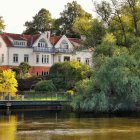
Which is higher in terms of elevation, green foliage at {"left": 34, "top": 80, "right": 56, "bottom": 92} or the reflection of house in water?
green foliage at {"left": 34, "top": 80, "right": 56, "bottom": 92}

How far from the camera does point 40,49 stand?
89.2m

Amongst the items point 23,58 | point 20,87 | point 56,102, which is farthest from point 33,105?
point 23,58

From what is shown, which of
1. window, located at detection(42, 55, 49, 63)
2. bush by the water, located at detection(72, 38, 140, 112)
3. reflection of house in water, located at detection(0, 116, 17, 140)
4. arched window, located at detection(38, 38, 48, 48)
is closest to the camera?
reflection of house in water, located at detection(0, 116, 17, 140)

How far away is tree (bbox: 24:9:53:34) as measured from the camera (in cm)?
11425

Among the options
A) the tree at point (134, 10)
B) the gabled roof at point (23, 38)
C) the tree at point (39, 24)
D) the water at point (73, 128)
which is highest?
the tree at point (39, 24)

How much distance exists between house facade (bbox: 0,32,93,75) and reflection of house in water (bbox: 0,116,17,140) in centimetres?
4182

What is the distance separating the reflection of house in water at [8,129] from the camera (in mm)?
31756

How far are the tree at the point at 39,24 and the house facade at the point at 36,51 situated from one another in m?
20.6

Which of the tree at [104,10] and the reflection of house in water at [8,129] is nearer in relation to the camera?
the reflection of house in water at [8,129]

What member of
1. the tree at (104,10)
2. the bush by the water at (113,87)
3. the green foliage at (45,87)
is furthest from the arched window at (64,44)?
the bush by the water at (113,87)

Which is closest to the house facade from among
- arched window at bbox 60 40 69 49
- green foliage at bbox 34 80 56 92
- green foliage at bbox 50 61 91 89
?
arched window at bbox 60 40 69 49

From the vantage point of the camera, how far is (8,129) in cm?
3625

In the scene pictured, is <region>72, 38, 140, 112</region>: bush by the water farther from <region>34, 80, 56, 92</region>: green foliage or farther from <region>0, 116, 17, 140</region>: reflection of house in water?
<region>34, 80, 56, 92</region>: green foliage

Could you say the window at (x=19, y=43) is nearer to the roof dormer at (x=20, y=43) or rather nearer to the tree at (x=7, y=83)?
the roof dormer at (x=20, y=43)
